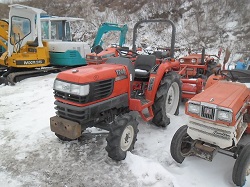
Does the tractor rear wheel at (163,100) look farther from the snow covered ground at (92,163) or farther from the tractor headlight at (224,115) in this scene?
the tractor headlight at (224,115)

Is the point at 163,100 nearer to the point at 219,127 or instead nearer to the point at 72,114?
the point at 219,127

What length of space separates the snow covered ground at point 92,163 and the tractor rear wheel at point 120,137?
138mm

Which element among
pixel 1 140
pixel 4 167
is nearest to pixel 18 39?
pixel 1 140

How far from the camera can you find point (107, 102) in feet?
11.5

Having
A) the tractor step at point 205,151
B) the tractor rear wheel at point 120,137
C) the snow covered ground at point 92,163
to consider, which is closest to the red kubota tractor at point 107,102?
the tractor rear wheel at point 120,137

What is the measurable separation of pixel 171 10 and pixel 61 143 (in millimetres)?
16079

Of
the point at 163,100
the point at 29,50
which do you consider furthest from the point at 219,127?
the point at 29,50

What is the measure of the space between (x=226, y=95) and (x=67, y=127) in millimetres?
2105

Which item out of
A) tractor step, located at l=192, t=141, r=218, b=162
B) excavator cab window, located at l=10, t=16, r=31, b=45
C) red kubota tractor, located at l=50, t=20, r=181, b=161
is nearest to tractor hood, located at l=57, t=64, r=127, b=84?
red kubota tractor, located at l=50, t=20, r=181, b=161

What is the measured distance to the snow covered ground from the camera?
10.1 feet

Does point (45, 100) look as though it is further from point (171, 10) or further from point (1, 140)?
point (171, 10)

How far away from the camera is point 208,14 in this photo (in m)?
16.7

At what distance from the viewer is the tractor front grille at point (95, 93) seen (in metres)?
3.23

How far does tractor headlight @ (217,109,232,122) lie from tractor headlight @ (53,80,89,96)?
164cm
